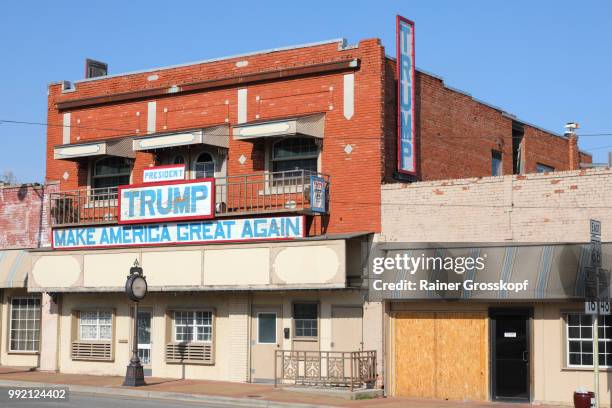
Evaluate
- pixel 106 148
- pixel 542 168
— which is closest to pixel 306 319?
pixel 106 148

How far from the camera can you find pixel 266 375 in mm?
27328

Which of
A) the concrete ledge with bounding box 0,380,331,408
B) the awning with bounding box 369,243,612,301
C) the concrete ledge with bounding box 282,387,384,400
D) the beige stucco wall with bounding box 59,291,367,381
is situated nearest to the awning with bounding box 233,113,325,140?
the awning with bounding box 369,243,612,301

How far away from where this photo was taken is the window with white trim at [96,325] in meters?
30.9

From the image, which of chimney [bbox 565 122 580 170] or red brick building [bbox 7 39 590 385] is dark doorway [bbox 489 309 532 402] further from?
chimney [bbox 565 122 580 170]

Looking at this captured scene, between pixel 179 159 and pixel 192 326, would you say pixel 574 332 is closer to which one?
pixel 192 326

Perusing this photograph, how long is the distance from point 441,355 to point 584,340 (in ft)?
12.1

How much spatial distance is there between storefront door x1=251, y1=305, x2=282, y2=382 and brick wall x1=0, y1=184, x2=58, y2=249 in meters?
8.88

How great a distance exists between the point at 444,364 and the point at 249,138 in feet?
28.6

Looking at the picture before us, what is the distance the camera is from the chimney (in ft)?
128

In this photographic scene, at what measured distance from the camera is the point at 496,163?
32.9m

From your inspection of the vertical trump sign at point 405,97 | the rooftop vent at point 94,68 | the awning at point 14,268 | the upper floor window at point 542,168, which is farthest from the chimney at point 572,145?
the awning at point 14,268

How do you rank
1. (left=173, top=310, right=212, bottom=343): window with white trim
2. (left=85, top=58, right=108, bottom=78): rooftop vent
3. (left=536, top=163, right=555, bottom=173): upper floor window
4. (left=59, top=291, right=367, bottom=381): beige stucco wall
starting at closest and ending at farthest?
(left=59, top=291, right=367, bottom=381): beige stucco wall
(left=173, top=310, right=212, bottom=343): window with white trim
(left=85, top=58, right=108, bottom=78): rooftop vent
(left=536, top=163, right=555, bottom=173): upper floor window

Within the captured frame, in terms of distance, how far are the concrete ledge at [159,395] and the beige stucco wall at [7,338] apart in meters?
4.83

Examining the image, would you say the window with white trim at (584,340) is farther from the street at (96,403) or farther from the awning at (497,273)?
the street at (96,403)
